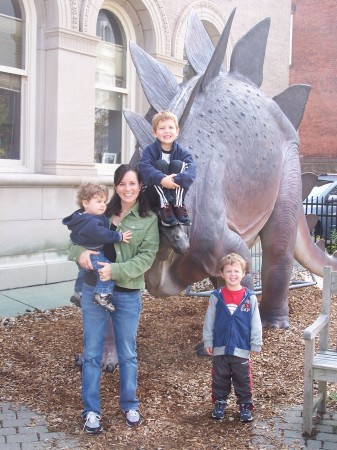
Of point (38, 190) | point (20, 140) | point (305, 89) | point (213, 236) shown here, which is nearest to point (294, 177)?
point (305, 89)

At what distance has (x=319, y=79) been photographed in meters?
27.5

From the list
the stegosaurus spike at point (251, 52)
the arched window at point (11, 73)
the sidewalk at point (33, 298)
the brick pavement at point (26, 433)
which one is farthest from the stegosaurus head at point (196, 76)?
the arched window at point (11, 73)

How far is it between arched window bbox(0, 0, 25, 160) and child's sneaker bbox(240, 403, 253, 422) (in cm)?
557

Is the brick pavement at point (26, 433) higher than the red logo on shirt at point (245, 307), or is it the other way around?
the red logo on shirt at point (245, 307)

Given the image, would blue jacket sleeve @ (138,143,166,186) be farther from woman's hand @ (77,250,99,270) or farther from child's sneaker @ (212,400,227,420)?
child's sneaker @ (212,400,227,420)

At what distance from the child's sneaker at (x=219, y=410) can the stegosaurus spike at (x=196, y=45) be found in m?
2.40

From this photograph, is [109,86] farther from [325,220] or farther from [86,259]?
[86,259]

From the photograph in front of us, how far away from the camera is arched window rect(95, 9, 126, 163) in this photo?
9.28 meters

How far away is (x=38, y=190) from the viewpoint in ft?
25.7

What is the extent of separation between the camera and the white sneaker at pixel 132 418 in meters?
3.33

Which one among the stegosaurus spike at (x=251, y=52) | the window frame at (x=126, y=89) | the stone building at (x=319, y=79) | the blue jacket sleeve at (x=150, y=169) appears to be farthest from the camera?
the stone building at (x=319, y=79)

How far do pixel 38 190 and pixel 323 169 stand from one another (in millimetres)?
20896

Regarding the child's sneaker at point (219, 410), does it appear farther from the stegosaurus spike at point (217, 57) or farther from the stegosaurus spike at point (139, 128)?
the stegosaurus spike at point (217, 57)

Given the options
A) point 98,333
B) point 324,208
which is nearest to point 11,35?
point 98,333
